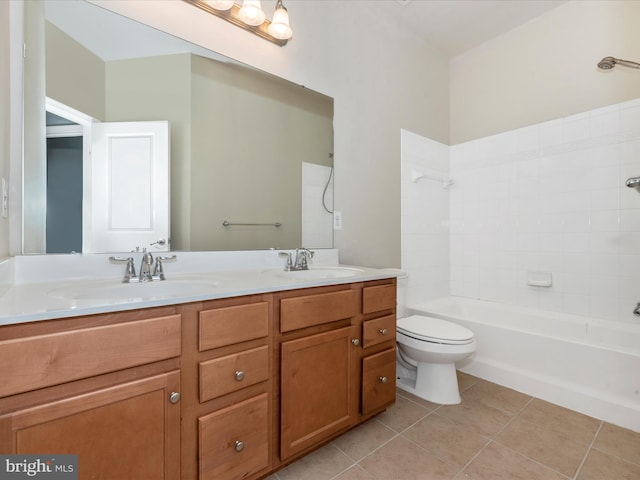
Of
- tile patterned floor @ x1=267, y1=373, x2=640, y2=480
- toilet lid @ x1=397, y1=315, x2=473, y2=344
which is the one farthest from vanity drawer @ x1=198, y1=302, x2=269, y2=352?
toilet lid @ x1=397, y1=315, x2=473, y2=344

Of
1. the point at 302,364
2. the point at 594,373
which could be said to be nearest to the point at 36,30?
the point at 302,364

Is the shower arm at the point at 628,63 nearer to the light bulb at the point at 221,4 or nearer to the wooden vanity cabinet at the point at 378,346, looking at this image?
the wooden vanity cabinet at the point at 378,346

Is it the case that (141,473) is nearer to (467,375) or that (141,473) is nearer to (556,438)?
(556,438)

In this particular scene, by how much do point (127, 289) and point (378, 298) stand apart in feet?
3.47

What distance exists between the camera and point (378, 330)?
4.87 ft

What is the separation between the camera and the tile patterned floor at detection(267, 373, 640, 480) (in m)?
1.24

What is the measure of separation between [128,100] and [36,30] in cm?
35

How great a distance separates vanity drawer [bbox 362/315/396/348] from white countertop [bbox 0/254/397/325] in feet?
0.71

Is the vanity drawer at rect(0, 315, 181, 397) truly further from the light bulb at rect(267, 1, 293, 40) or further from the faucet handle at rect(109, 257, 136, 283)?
the light bulb at rect(267, 1, 293, 40)

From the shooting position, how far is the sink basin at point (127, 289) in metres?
0.97

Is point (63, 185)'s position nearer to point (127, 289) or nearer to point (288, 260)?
point (127, 289)

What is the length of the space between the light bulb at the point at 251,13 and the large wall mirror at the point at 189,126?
211 millimetres

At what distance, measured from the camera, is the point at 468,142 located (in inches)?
106

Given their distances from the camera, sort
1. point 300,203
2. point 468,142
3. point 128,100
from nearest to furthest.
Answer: point 128,100 → point 300,203 → point 468,142
